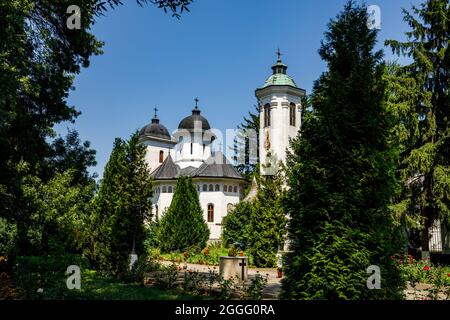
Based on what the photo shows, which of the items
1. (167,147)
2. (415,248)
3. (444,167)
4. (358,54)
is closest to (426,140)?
(444,167)

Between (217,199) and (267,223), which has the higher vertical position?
(217,199)

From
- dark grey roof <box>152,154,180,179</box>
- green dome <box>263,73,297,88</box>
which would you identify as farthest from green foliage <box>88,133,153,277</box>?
dark grey roof <box>152,154,180,179</box>

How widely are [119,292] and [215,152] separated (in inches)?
1261

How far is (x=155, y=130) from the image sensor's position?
168 feet

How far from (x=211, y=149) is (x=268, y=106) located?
1754 centimetres

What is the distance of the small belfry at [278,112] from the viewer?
96.4ft

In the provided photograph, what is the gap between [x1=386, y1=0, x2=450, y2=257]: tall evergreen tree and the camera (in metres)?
16.5

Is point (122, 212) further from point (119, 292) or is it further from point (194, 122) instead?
point (194, 122)

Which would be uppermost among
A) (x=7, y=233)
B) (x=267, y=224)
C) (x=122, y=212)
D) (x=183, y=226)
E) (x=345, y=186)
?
(x=345, y=186)

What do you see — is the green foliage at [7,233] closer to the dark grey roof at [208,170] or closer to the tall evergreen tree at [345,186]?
the tall evergreen tree at [345,186]

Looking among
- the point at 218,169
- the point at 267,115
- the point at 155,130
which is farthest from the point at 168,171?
the point at 267,115

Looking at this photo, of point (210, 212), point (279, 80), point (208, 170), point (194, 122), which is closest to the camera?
point (279, 80)

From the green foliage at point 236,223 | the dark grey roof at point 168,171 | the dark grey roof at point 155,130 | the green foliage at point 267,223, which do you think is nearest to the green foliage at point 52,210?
the green foliage at point 267,223

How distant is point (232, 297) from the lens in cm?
884
